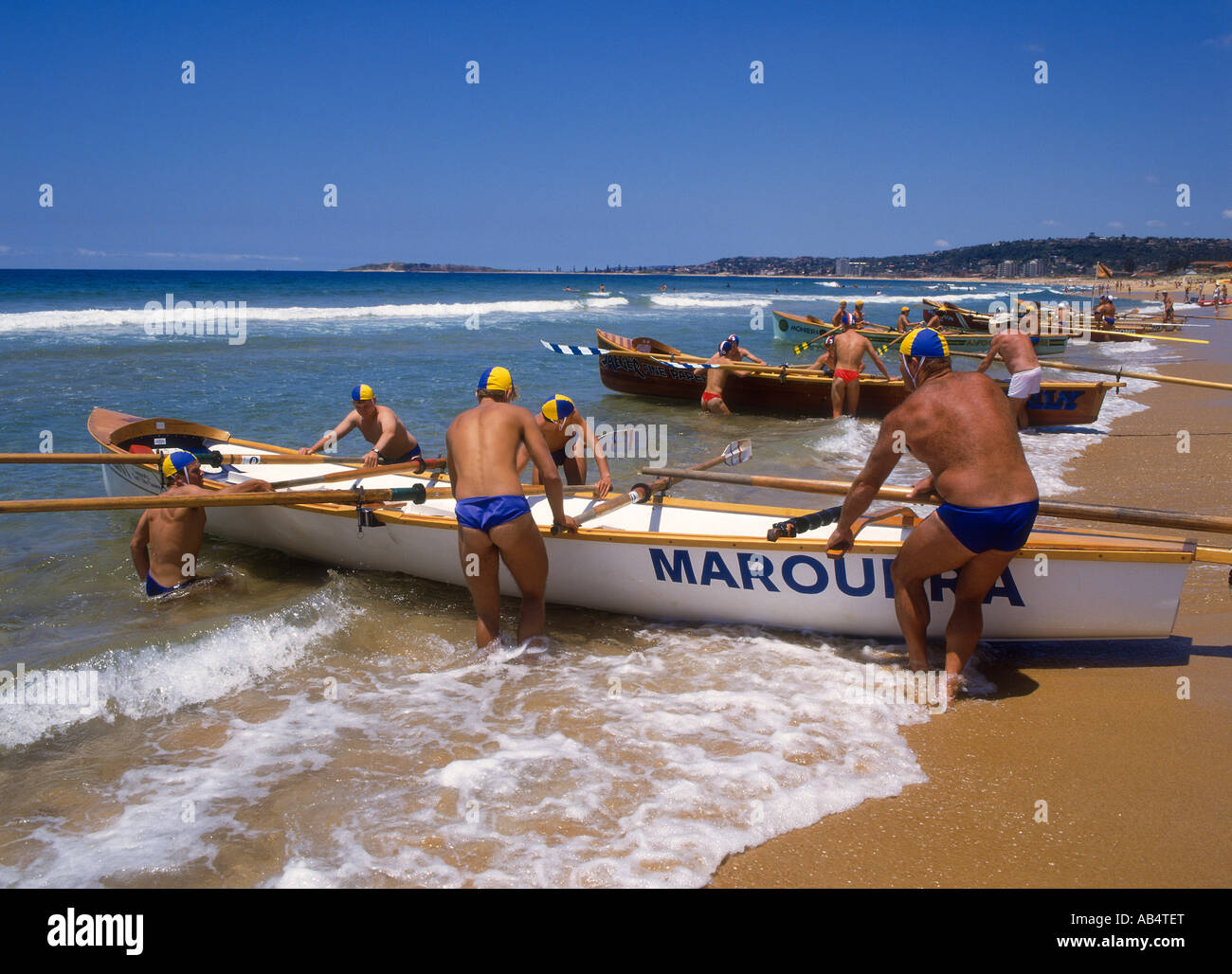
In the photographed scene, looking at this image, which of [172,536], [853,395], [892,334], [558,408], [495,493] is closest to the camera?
[495,493]

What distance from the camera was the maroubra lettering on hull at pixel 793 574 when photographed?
466cm

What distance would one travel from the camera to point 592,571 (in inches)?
218

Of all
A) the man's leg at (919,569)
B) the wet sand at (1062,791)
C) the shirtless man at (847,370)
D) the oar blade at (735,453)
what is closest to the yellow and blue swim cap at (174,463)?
the oar blade at (735,453)

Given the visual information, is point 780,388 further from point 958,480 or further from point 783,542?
point 958,480

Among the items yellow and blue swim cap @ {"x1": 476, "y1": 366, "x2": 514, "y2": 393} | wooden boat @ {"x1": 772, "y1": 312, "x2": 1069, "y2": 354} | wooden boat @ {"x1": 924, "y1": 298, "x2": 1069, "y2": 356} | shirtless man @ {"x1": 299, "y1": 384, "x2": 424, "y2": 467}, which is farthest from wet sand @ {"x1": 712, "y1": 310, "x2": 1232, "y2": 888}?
wooden boat @ {"x1": 924, "y1": 298, "x2": 1069, "y2": 356}

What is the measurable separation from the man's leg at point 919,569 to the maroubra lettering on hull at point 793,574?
165 millimetres

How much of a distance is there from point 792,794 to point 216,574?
5.08 m

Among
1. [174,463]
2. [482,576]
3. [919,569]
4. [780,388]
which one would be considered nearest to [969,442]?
[919,569]

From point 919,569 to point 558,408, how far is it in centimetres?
339

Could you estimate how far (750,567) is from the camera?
5.11 m

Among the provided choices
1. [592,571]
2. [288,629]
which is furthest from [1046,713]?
[288,629]

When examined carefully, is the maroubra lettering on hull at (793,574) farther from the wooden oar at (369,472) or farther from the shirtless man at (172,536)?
the shirtless man at (172,536)

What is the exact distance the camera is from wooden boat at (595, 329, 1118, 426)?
12.1 meters
